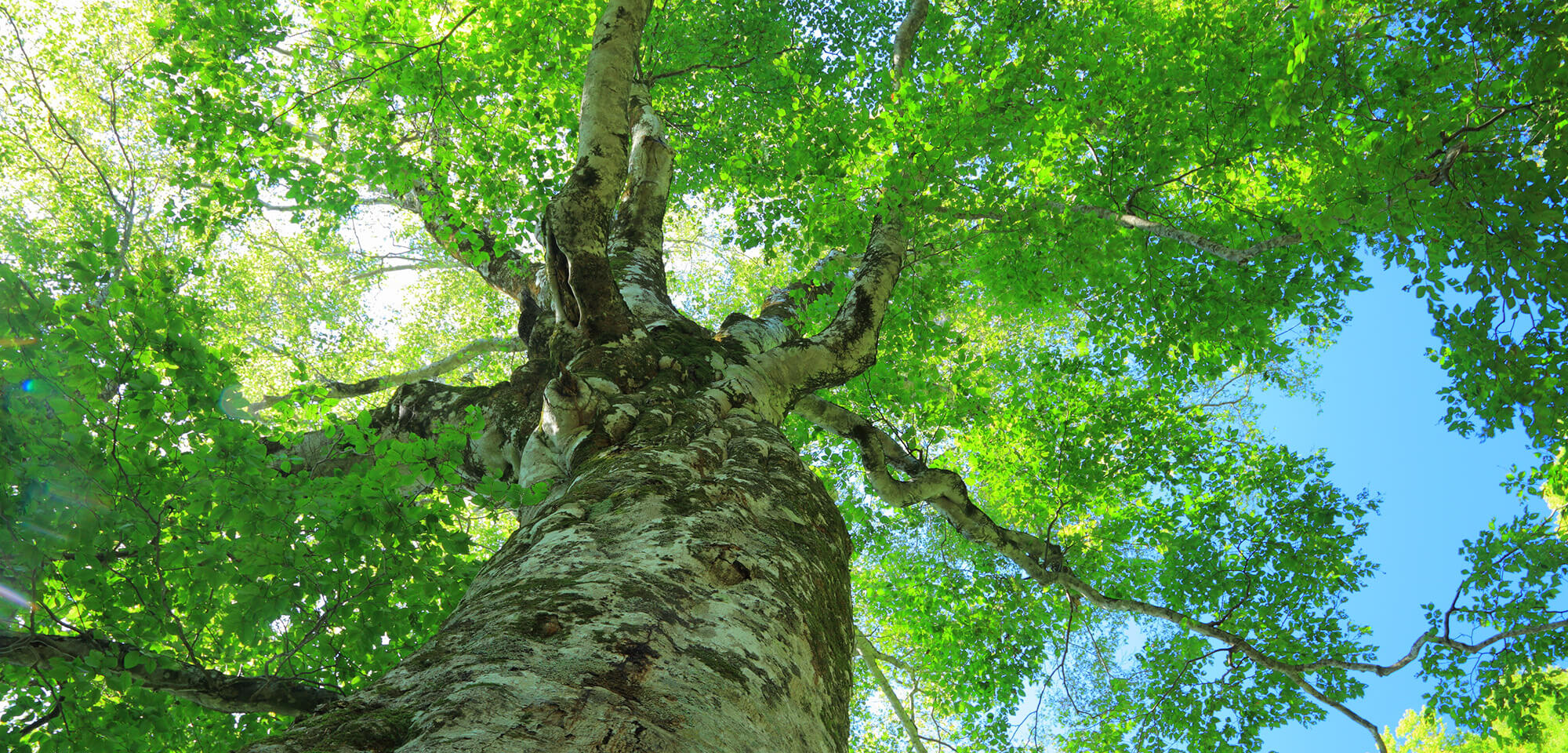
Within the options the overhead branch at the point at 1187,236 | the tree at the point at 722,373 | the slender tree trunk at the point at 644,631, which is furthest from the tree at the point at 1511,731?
the slender tree trunk at the point at 644,631

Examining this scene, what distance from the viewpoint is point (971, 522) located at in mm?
6262

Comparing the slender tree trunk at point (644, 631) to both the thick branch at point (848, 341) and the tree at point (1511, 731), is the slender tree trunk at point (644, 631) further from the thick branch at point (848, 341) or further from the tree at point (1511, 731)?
the tree at point (1511, 731)

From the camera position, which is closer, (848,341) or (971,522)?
(848,341)

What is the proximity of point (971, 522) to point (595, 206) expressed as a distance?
13.9ft

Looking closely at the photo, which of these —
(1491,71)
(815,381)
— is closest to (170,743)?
(815,381)

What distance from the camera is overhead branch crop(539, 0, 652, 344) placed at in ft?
13.3

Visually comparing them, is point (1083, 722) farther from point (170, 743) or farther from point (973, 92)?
point (170, 743)

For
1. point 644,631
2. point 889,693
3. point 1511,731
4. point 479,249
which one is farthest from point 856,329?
point 1511,731

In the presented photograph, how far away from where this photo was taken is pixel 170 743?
3.60 m

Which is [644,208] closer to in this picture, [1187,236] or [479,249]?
[479,249]

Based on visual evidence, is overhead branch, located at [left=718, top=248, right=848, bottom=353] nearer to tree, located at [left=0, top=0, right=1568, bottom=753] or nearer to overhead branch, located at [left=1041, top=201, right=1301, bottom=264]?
tree, located at [left=0, top=0, right=1568, bottom=753]

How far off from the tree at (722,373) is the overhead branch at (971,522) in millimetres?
55

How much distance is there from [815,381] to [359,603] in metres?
3.12

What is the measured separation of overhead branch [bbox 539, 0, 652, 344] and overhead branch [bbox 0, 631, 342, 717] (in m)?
2.22
